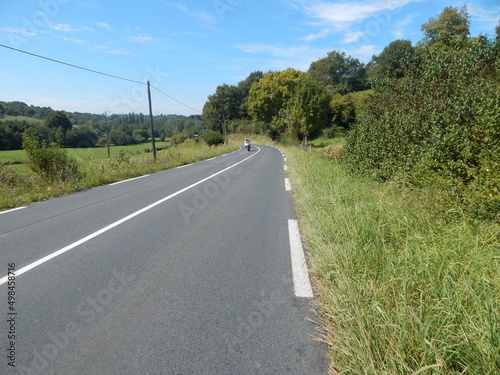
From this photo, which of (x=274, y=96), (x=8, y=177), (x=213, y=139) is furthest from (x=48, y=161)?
(x=274, y=96)

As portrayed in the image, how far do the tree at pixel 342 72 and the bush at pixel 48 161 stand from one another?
59.6m

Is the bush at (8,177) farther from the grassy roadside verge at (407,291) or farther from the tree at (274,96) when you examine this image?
the tree at (274,96)

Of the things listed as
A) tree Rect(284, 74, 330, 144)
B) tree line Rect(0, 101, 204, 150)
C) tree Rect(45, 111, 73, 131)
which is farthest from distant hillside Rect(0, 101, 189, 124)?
tree Rect(284, 74, 330, 144)

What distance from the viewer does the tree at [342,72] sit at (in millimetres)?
Answer: 62406

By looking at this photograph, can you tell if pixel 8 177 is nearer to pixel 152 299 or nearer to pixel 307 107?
pixel 152 299

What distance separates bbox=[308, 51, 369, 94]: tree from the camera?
62.4 m

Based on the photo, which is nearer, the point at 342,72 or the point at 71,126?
the point at 71,126

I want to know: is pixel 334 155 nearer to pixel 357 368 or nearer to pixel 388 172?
pixel 388 172

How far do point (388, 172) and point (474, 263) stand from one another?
4572mm

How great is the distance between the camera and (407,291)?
2.37m

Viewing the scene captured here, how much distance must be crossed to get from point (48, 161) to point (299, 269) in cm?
1066

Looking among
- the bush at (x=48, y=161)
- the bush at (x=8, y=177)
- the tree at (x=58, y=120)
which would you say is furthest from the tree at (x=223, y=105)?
the bush at (x=8, y=177)

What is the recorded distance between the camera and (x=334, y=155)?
13977 mm

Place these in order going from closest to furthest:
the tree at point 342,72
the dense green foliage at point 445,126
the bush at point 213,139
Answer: the dense green foliage at point 445,126 < the bush at point 213,139 < the tree at point 342,72
